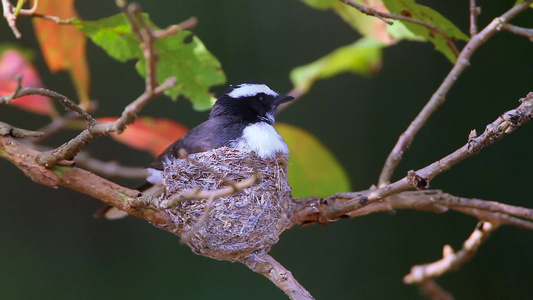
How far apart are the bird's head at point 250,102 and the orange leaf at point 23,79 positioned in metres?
0.69

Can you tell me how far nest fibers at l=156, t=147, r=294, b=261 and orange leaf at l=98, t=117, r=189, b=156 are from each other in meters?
0.21

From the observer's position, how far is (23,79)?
2.32 meters

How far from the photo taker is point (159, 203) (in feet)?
5.38

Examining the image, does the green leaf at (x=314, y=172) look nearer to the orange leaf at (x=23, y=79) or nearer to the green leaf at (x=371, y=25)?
the green leaf at (x=371, y=25)

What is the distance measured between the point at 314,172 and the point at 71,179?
104 centimetres

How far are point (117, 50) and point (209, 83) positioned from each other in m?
0.37

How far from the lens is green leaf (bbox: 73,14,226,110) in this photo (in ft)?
7.60

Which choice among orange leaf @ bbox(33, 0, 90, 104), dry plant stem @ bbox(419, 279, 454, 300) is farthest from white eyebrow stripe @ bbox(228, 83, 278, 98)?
dry plant stem @ bbox(419, 279, 454, 300)

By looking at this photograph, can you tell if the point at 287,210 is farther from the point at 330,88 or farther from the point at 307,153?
the point at 330,88

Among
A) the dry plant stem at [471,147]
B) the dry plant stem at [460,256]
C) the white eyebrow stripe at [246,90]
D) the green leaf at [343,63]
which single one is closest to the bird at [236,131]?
the white eyebrow stripe at [246,90]

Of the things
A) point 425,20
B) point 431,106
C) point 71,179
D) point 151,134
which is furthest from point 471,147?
point 151,134

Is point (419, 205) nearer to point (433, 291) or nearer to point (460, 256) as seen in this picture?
point (460, 256)

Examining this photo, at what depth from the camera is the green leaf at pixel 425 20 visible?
2.20 metres

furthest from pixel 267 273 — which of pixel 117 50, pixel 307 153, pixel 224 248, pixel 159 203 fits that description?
pixel 117 50
